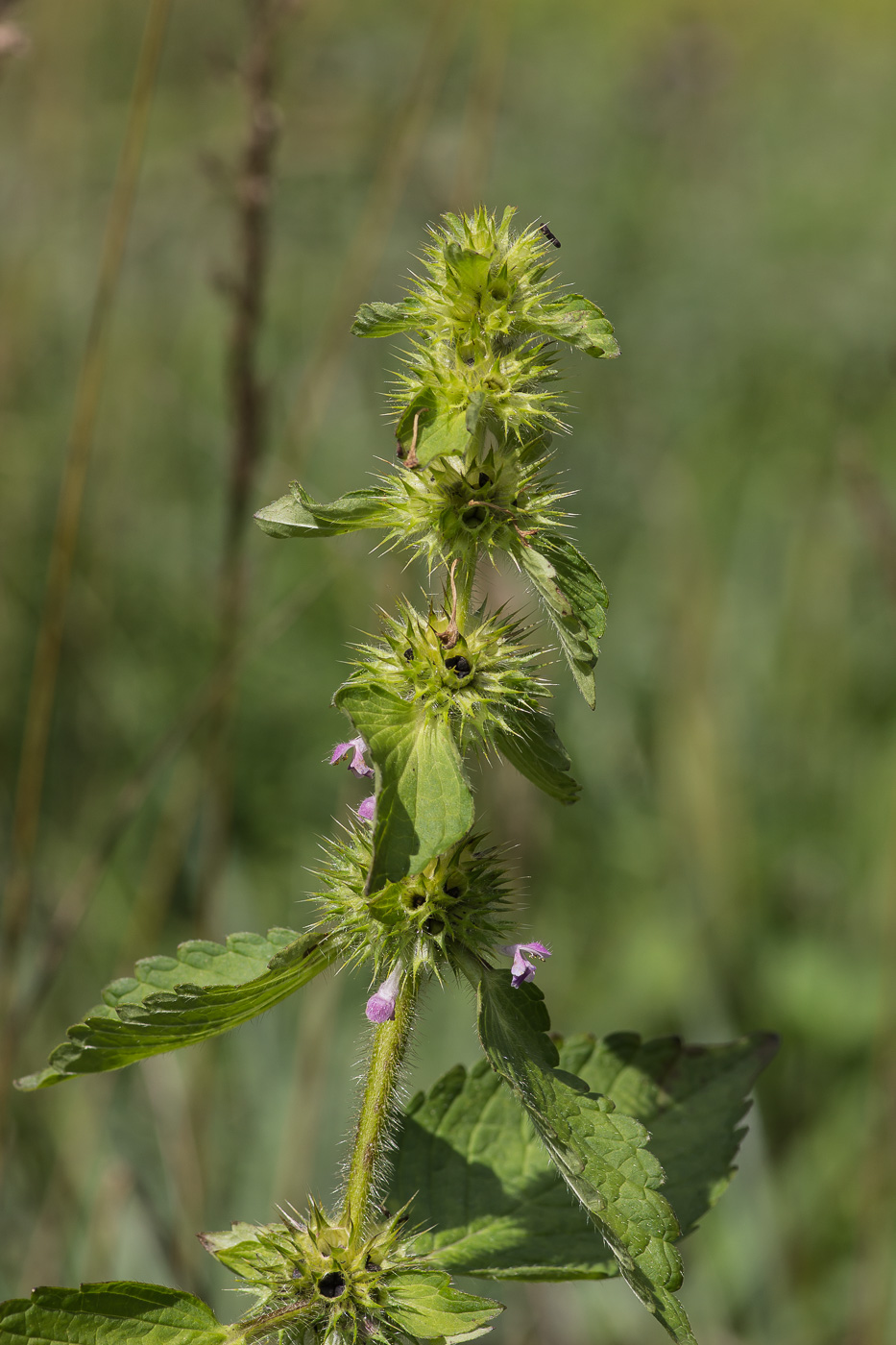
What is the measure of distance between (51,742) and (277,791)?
2.52 ft

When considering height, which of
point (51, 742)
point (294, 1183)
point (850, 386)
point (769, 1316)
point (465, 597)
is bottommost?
point (769, 1316)

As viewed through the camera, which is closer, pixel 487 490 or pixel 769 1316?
pixel 487 490

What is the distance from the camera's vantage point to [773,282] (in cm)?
583

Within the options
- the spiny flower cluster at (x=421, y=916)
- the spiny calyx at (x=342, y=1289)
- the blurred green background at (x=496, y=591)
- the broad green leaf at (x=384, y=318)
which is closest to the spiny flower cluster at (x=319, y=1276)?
the spiny calyx at (x=342, y=1289)

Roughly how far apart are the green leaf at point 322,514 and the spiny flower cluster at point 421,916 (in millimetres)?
324

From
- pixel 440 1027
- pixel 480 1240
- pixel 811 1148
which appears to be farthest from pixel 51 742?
pixel 480 1240

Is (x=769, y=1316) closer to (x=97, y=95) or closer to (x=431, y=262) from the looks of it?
(x=431, y=262)

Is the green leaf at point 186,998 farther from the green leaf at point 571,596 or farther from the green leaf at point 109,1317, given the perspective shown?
the green leaf at point 571,596

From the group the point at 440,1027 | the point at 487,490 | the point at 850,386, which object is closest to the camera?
the point at 487,490

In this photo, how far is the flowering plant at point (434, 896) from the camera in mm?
1065

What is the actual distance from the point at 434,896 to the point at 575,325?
577 mm

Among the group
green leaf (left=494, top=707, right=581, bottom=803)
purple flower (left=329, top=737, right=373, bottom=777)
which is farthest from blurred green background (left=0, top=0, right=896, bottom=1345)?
green leaf (left=494, top=707, right=581, bottom=803)

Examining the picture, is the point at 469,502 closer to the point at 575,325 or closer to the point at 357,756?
the point at 575,325

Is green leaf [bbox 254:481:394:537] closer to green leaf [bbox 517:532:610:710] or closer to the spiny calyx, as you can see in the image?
green leaf [bbox 517:532:610:710]
